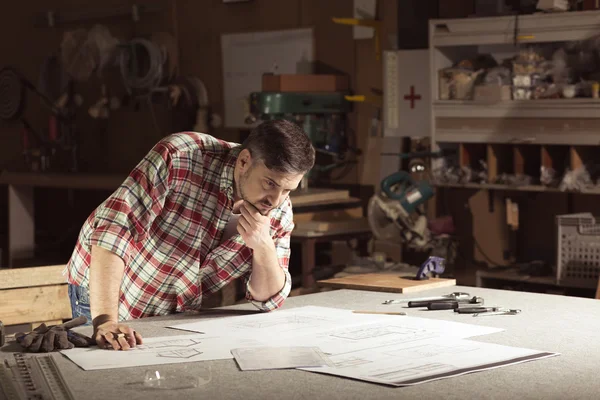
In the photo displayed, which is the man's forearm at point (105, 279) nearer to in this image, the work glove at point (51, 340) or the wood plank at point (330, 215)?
the work glove at point (51, 340)

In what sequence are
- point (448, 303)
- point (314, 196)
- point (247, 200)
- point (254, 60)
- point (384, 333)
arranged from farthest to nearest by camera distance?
point (254, 60) < point (314, 196) < point (448, 303) < point (247, 200) < point (384, 333)

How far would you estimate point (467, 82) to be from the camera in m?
5.09

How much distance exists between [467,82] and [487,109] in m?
0.20

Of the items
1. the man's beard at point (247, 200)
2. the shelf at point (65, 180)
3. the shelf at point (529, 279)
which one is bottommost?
the shelf at point (529, 279)

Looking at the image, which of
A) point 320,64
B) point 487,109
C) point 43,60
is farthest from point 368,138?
point 43,60

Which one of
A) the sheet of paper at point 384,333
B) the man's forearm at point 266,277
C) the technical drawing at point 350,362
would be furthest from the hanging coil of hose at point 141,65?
the technical drawing at point 350,362

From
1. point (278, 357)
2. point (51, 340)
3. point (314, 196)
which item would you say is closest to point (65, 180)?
point (314, 196)

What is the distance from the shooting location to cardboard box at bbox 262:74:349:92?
5.59m

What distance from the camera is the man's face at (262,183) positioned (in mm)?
2482

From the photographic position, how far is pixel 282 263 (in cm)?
274

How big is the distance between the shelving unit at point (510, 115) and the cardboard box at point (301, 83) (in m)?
0.76

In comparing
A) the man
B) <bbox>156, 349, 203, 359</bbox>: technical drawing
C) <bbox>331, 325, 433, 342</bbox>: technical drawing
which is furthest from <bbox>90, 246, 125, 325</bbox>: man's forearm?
<bbox>331, 325, 433, 342</bbox>: technical drawing

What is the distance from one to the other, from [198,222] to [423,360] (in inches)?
34.6

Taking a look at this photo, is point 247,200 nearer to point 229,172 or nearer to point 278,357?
point 229,172
